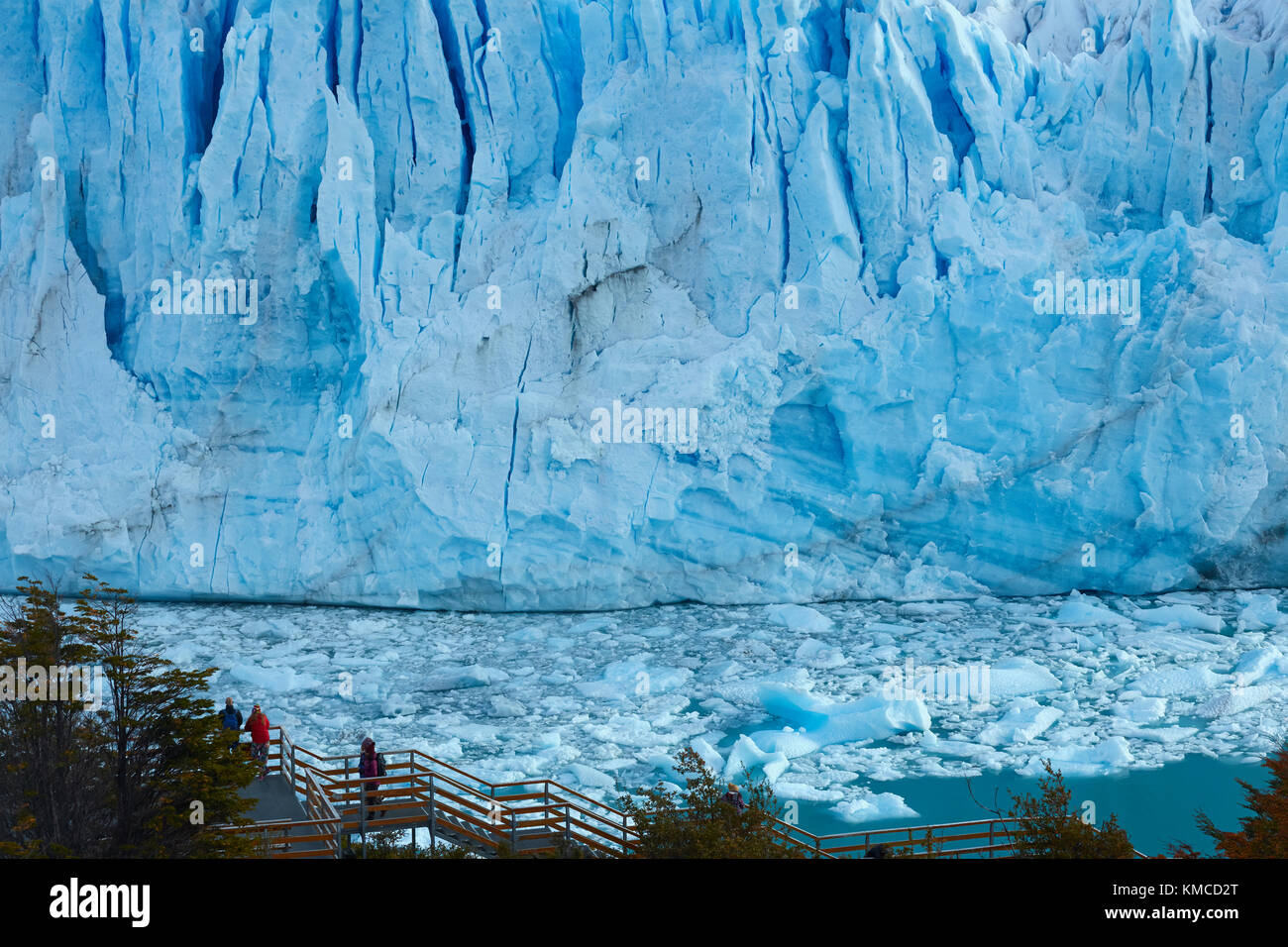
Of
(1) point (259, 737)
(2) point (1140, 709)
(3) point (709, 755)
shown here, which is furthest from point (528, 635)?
(2) point (1140, 709)

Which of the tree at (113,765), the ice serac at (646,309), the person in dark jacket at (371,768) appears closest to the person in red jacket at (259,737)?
the person in dark jacket at (371,768)

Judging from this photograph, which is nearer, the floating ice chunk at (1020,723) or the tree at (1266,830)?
the tree at (1266,830)

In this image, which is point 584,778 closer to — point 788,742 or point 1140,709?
point 788,742

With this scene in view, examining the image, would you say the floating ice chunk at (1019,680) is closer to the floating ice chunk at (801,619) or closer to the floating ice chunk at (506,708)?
the floating ice chunk at (801,619)

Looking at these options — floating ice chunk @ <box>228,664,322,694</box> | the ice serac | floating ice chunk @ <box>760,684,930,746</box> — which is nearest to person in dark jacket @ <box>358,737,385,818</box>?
floating ice chunk @ <box>228,664,322,694</box>

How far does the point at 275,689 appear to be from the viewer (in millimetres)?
11688

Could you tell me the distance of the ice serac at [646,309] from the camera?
15.1 metres

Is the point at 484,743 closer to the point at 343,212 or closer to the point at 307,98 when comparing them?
the point at 343,212

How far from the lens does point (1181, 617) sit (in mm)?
13812

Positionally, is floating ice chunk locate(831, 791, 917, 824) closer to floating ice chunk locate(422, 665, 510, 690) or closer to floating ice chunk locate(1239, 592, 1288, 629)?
floating ice chunk locate(422, 665, 510, 690)

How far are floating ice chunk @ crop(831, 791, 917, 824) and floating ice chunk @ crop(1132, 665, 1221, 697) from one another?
3.97 meters

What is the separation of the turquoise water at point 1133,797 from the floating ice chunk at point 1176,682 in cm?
158

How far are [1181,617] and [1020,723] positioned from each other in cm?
462

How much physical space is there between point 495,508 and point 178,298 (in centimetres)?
568
